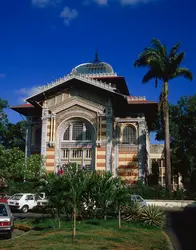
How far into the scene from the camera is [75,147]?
36688mm

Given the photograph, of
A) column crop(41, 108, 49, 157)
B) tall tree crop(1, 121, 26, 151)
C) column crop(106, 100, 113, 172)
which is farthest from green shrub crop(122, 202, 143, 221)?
tall tree crop(1, 121, 26, 151)

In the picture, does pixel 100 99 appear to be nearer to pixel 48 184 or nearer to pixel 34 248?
pixel 48 184

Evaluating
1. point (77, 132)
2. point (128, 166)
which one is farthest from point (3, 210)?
point (128, 166)

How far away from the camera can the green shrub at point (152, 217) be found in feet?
54.4

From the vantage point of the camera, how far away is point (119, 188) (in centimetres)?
1767

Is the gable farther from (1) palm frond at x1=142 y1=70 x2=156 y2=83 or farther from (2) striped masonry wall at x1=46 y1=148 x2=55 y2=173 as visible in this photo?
(2) striped masonry wall at x1=46 y1=148 x2=55 y2=173

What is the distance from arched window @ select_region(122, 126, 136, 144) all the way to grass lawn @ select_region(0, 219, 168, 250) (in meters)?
22.0

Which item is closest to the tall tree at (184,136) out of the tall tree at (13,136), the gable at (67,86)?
the gable at (67,86)

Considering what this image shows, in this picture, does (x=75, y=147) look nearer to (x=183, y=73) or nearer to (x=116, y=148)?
(x=116, y=148)

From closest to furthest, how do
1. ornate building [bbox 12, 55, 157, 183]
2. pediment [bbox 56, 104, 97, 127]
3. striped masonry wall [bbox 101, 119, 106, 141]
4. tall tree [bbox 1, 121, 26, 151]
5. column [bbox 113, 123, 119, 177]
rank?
striped masonry wall [bbox 101, 119, 106, 141], ornate building [bbox 12, 55, 157, 183], pediment [bbox 56, 104, 97, 127], column [bbox 113, 123, 119, 177], tall tree [bbox 1, 121, 26, 151]

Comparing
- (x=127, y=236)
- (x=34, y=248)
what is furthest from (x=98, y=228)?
(x=34, y=248)

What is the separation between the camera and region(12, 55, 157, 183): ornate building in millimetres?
35938

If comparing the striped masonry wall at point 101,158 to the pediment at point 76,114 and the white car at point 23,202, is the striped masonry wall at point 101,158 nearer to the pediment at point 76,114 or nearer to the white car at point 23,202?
the pediment at point 76,114

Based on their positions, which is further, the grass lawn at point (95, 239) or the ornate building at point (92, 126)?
the ornate building at point (92, 126)
